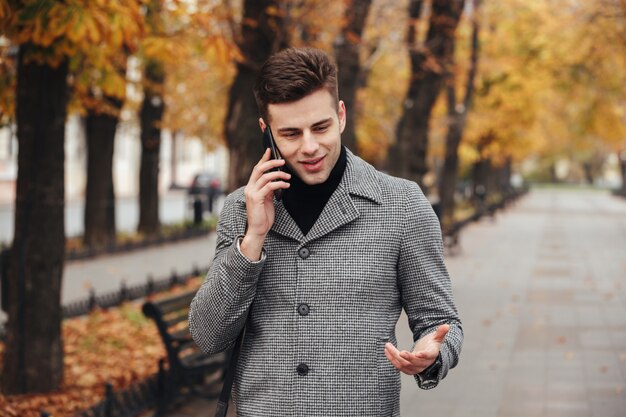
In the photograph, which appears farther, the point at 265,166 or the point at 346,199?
the point at 346,199

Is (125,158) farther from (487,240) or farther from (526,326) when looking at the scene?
(526,326)

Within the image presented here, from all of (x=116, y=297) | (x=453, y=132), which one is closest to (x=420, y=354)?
(x=116, y=297)

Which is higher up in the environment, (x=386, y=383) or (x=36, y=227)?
(x=386, y=383)

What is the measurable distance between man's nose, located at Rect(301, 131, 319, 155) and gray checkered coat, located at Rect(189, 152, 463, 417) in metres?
0.20

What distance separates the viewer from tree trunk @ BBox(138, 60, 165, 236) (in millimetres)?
23047

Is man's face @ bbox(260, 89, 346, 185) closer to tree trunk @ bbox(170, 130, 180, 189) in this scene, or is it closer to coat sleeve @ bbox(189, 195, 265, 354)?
coat sleeve @ bbox(189, 195, 265, 354)

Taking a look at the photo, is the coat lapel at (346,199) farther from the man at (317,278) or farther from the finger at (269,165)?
the finger at (269,165)

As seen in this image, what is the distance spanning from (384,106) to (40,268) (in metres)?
25.8

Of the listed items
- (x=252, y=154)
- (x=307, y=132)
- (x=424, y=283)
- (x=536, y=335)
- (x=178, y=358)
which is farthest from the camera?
(x=536, y=335)

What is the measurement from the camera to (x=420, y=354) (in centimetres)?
274

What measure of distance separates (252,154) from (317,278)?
708 centimetres

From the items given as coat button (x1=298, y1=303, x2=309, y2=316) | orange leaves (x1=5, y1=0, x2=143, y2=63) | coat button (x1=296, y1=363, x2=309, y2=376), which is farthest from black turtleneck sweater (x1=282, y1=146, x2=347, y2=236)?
orange leaves (x1=5, y1=0, x2=143, y2=63)

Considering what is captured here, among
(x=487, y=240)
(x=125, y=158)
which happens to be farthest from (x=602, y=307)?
(x=125, y=158)

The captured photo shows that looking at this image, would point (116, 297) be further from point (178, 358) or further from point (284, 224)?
point (284, 224)
